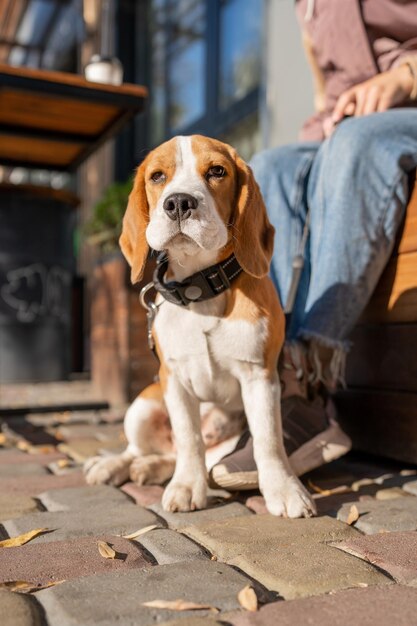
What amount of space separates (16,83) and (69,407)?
6.83 ft

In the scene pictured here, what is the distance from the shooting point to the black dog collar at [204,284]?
2.04 metres

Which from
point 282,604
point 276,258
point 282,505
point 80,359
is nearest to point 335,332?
point 276,258

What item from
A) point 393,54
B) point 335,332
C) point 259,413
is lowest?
point 259,413

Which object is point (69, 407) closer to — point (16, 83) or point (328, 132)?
point (16, 83)

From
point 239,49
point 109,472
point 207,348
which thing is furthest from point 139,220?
point 239,49

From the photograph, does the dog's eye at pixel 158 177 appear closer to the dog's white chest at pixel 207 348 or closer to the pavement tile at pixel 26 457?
the dog's white chest at pixel 207 348

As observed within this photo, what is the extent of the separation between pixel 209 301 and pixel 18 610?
1072 millimetres

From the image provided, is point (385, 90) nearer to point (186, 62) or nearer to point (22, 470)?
point (22, 470)

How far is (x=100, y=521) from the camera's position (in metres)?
1.89

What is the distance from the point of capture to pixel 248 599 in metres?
1.26

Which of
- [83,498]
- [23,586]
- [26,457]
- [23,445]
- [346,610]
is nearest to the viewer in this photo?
[346,610]

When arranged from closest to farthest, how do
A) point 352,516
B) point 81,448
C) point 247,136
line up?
point 352,516
point 81,448
point 247,136

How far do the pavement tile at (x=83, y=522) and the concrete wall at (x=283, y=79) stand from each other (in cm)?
379

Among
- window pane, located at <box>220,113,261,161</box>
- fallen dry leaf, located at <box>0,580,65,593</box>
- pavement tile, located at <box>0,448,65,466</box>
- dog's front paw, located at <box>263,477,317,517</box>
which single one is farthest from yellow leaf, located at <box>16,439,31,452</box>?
window pane, located at <box>220,113,261,161</box>
